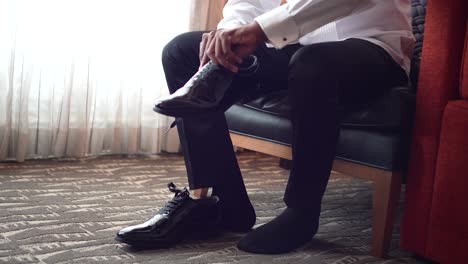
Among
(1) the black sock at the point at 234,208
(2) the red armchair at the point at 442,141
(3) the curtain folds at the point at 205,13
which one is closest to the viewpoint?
(2) the red armchair at the point at 442,141

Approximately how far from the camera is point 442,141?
1.30 meters

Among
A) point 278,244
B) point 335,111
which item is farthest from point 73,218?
point 335,111

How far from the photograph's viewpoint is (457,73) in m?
1.32

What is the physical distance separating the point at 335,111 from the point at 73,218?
667 millimetres

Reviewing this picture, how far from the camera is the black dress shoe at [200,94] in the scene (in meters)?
1.32

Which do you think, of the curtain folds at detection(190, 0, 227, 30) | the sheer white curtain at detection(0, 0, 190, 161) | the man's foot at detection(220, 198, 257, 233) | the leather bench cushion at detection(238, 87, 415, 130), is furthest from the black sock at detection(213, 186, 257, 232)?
the curtain folds at detection(190, 0, 227, 30)

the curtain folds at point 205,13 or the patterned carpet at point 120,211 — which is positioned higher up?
the curtain folds at point 205,13

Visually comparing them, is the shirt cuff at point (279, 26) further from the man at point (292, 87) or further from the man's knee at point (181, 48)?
the man's knee at point (181, 48)

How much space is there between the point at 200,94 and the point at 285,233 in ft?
1.08

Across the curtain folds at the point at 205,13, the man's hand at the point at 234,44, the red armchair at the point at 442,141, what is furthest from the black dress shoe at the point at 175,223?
the curtain folds at the point at 205,13

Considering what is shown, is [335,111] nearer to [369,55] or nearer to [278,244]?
[369,55]

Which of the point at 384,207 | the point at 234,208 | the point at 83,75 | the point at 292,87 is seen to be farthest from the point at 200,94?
the point at 83,75

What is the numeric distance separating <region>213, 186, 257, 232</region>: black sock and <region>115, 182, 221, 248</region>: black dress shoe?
0.9 inches

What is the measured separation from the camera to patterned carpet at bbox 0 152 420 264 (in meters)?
1.33
